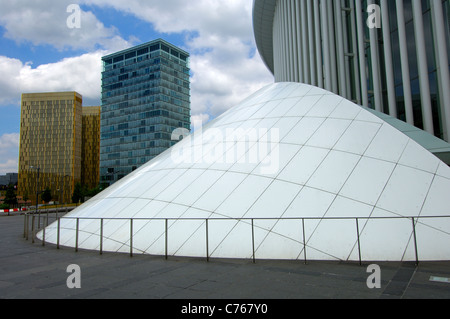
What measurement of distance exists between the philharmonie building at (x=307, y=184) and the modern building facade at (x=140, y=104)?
101 meters

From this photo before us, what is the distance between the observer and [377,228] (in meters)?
8.41

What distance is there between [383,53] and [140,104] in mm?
108676

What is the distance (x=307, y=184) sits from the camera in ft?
33.3

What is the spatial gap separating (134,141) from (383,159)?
11423 cm

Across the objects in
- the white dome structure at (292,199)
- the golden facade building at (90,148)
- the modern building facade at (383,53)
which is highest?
the golden facade building at (90,148)

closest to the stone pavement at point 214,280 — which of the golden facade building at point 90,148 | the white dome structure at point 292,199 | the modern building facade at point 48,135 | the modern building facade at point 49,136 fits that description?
the white dome structure at point 292,199

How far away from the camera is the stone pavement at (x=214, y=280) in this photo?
5.57 meters

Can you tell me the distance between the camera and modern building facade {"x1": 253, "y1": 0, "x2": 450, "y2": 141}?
17.4 metres

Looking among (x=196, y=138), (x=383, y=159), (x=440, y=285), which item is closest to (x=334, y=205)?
(x=383, y=159)

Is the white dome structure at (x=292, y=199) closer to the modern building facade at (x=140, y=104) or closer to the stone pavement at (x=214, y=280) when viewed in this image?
the stone pavement at (x=214, y=280)

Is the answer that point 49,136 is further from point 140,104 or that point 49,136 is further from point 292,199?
point 292,199

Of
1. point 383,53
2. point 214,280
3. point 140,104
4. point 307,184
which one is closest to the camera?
point 214,280

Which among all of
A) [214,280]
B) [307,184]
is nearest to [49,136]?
[307,184]
